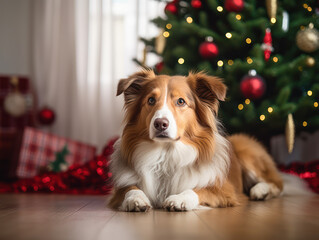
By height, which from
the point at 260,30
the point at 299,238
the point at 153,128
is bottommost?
the point at 299,238

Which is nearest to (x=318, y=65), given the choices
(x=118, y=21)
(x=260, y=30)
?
(x=260, y=30)

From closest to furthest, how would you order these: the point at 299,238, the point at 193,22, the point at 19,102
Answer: the point at 299,238 → the point at 193,22 → the point at 19,102

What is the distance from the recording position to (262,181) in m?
2.90

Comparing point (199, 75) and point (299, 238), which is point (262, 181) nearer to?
point (199, 75)

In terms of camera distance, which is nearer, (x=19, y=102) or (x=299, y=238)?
(x=299, y=238)

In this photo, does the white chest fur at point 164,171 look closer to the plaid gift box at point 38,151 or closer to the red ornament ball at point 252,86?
the red ornament ball at point 252,86

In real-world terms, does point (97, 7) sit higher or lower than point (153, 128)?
higher

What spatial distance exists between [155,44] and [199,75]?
1.82 meters

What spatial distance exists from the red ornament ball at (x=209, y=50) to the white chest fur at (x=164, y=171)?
5.11 ft

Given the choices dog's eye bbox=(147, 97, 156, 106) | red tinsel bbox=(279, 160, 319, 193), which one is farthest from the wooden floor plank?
red tinsel bbox=(279, 160, 319, 193)

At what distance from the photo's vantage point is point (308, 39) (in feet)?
11.5

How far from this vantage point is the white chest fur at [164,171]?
2.28 metres

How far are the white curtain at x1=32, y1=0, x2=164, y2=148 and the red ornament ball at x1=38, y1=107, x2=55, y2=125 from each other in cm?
28

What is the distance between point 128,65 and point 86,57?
0.70 meters
